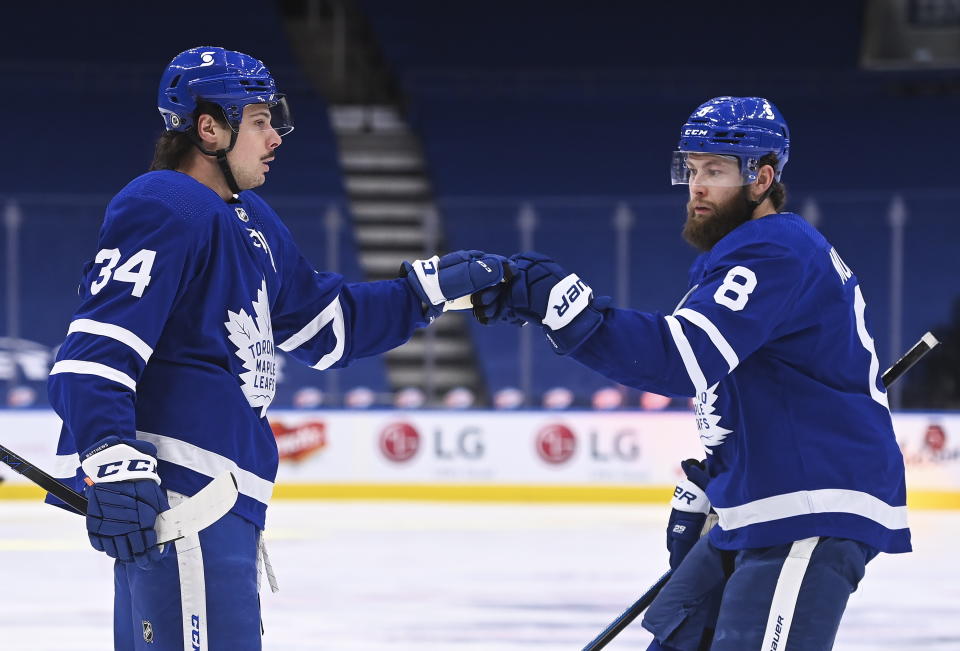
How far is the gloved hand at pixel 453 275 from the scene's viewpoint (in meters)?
2.36

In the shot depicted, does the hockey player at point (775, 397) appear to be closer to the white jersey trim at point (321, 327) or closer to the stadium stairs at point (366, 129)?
the white jersey trim at point (321, 327)

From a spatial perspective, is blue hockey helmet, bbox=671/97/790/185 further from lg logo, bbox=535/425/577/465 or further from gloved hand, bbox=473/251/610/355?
lg logo, bbox=535/425/577/465

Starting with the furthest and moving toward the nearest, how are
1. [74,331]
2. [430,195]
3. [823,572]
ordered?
[430,195] < [823,572] < [74,331]

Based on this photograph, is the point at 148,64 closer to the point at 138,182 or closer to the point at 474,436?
the point at 474,436

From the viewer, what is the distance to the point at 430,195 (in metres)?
11.5

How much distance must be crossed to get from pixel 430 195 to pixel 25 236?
377 centimetres

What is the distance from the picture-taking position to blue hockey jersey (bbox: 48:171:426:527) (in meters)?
1.90

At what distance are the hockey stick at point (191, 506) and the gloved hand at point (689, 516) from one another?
932 millimetres

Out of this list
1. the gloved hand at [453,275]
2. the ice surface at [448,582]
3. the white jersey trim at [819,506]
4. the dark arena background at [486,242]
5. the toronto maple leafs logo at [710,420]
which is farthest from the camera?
the dark arena background at [486,242]

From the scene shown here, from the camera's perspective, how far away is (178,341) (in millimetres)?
2010

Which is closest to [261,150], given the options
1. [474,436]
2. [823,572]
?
[823,572]

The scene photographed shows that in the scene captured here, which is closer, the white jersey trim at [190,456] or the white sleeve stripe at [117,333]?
the white sleeve stripe at [117,333]

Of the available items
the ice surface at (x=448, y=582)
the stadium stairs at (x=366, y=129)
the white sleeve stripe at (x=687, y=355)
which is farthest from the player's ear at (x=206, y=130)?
the stadium stairs at (x=366, y=129)

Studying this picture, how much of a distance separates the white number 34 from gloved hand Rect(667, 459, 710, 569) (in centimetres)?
113
